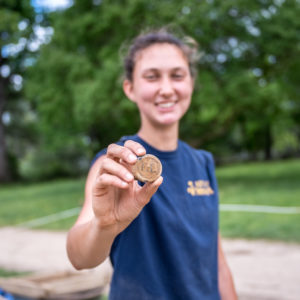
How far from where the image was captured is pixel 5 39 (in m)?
22.2

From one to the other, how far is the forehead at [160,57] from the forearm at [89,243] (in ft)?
2.52

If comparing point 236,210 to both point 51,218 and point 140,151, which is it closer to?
point 51,218

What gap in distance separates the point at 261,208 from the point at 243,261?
378 centimetres

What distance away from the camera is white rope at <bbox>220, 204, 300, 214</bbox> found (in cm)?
839

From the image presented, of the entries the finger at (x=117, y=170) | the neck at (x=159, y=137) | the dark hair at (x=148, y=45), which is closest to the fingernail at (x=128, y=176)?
the finger at (x=117, y=170)

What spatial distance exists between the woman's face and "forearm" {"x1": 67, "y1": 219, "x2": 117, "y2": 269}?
1.96 feet

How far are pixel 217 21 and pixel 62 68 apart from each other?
214 inches

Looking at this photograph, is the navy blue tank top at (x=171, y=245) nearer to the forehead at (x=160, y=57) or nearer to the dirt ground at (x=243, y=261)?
the forehead at (x=160, y=57)

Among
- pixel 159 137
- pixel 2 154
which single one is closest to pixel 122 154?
pixel 159 137

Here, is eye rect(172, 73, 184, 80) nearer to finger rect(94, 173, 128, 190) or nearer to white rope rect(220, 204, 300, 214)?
finger rect(94, 173, 128, 190)

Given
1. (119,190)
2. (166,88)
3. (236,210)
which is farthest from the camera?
(236,210)

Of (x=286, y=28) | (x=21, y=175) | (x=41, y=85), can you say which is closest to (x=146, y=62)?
(x=286, y=28)

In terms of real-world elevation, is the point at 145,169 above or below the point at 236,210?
above

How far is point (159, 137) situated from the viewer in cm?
173
